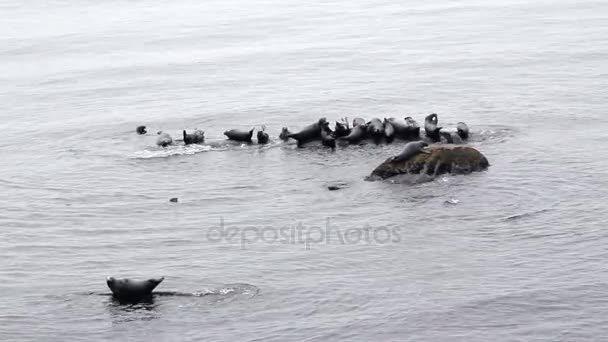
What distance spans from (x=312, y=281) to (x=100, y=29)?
63857 mm

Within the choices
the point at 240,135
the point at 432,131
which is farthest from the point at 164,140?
the point at 432,131

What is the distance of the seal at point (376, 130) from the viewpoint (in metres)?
36.8

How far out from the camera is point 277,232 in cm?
2862

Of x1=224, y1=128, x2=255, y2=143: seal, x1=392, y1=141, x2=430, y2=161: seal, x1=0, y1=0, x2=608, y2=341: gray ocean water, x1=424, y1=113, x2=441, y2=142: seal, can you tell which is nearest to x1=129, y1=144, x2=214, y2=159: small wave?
x1=0, y1=0, x2=608, y2=341: gray ocean water

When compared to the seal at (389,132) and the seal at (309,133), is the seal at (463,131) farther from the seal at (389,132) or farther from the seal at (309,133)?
the seal at (309,133)

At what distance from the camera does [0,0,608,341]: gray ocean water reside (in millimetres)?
22906

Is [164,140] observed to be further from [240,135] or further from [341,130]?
[341,130]

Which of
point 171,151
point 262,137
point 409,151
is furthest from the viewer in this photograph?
point 262,137

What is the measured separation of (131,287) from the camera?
24.1 m

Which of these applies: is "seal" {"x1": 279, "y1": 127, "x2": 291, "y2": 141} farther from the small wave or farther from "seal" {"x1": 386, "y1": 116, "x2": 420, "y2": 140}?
"seal" {"x1": 386, "y1": 116, "x2": 420, "y2": 140}

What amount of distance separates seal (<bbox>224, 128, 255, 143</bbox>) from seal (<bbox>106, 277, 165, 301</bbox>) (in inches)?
590

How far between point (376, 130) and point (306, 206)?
6960mm

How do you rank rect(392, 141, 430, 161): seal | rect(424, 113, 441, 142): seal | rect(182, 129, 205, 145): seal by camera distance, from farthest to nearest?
rect(182, 129, 205, 145): seal < rect(424, 113, 441, 142): seal < rect(392, 141, 430, 161): seal

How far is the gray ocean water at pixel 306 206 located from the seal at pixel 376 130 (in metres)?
0.63
